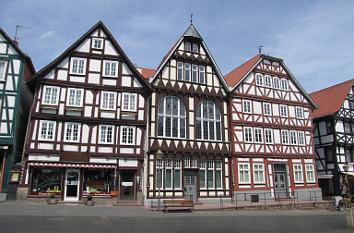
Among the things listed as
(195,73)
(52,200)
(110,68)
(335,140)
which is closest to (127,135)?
(110,68)

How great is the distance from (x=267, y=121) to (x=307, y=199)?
830 centimetres

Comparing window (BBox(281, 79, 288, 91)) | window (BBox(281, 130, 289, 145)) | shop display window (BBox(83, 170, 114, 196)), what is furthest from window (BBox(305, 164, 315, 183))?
shop display window (BBox(83, 170, 114, 196))

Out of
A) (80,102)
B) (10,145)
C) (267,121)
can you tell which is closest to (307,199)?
(267,121)

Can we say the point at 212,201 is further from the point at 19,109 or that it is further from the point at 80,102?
the point at 19,109

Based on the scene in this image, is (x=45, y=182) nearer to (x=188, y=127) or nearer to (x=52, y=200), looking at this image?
(x=52, y=200)

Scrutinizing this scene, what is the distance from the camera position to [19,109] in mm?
23938

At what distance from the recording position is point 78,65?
25484mm

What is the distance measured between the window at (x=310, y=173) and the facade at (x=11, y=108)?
26241 mm

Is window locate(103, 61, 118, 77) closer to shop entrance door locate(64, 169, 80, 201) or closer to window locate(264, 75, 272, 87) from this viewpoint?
shop entrance door locate(64, 169, 80, 201)

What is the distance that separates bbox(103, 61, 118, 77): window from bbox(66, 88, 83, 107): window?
8.89 feet

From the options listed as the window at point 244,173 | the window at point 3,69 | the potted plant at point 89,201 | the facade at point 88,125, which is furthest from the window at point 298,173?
the window at point 3,69

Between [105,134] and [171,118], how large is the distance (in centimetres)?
580

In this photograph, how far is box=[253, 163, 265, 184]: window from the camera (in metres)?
29.2

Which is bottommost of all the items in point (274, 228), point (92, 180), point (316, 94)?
point (274, 228)
